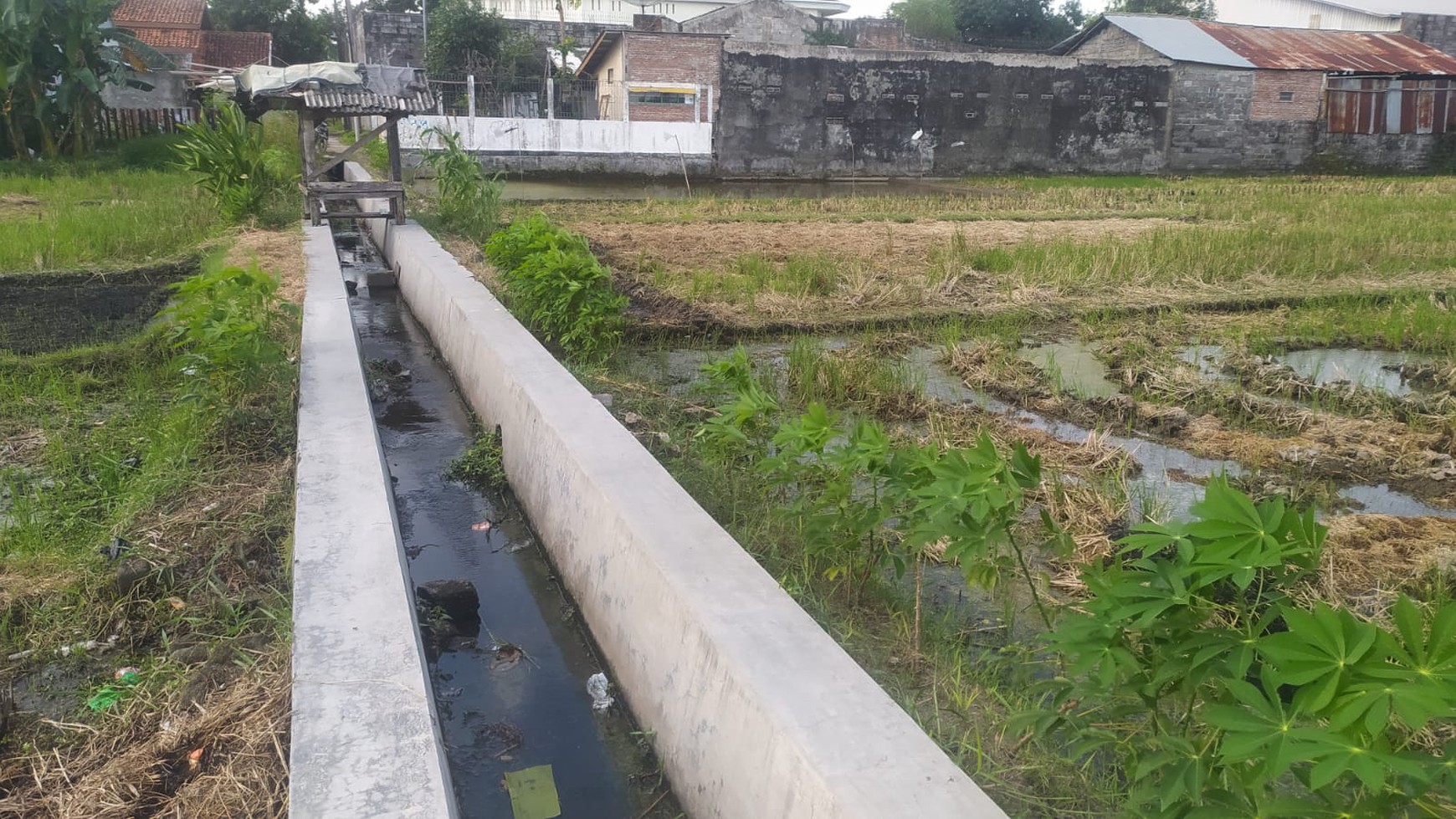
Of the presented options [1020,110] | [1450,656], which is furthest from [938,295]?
[1020,110]

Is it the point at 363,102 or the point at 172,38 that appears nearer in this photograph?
the point at 363,102

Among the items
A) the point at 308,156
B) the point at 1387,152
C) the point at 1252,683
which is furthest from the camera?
the point at 1387,152

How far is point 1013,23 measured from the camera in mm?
44688

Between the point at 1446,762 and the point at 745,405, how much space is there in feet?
8.46

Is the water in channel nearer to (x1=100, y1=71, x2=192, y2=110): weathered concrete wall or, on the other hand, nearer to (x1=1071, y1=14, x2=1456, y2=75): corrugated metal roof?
(x1=100, y1=71, x2=192, y2=110): weathered concrete wall

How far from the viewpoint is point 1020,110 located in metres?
25.8

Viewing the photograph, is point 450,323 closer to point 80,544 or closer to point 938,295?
point 80,544

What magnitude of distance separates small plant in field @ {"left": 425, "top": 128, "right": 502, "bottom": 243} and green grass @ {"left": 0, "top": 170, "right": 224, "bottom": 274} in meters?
2.36

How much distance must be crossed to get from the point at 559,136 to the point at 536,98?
3447 millimetres

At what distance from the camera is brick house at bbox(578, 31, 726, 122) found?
2325cm

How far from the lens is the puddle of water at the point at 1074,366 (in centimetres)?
626

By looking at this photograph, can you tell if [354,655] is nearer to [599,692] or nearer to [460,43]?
[599,692]

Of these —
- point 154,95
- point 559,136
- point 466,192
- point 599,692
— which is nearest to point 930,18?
point 559,136

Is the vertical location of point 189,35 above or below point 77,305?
above
